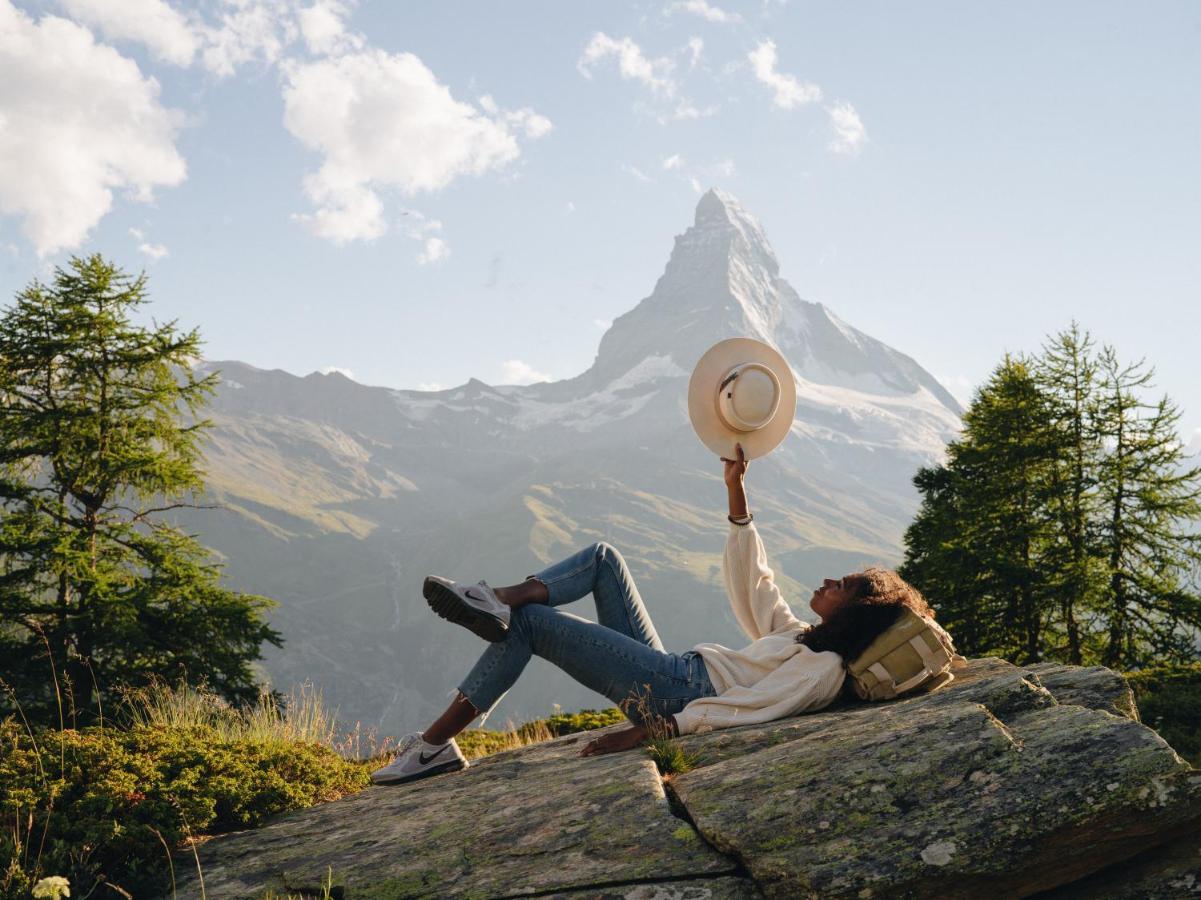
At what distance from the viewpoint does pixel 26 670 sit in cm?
1590

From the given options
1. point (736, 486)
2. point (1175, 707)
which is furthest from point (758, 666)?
point (1175, 707)

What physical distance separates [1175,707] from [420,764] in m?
9.39

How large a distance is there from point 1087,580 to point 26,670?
2377 centimetres

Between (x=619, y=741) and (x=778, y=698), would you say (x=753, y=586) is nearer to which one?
(x=778, y=698)

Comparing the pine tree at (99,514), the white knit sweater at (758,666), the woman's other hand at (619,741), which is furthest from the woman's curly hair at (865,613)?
the pine tree at (99,514)

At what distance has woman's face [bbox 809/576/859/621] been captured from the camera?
531 cm

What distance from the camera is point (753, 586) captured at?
5.85m

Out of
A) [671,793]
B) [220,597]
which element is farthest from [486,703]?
[220,597]

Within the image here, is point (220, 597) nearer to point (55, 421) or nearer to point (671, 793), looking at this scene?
point (55, 421)

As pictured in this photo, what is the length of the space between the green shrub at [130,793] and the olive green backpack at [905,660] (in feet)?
13.5

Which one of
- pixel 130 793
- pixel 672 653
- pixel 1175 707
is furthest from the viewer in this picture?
pixel 1175 707

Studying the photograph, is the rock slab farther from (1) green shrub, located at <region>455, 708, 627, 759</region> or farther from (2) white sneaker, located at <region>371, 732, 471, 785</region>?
(1) green shrub, located at <region>455, 708, 627, 759</region>

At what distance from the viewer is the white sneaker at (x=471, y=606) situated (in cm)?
530

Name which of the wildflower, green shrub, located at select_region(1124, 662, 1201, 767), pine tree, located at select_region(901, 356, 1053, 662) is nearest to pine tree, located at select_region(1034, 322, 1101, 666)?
pine tree, located at select_region(901, 356, 1053, 662)
